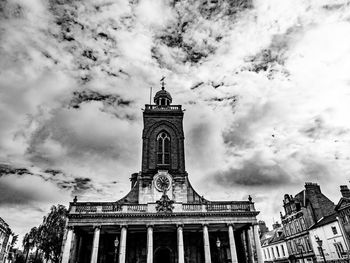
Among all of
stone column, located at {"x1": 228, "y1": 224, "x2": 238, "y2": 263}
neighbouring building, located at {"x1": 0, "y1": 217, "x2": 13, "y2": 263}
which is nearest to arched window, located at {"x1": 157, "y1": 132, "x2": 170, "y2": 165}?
stone column, located at {"x1": 228, "y1": 224, "x2": 238, "y2": 263}

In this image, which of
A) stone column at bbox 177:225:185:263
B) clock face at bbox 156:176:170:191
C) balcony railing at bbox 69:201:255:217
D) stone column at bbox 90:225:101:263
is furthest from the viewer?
clock face at bbox 156:176:170:191

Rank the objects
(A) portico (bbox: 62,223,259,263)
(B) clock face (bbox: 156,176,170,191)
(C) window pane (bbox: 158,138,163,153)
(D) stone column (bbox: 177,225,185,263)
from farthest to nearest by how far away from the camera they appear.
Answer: (C) window pane (bbox: 158,138,163,153) → (B) clock face (bbox: 156,176,170,191) → (A) portico (bbox: 62,223,259,263) → (D) stone column (bbox: 177,225,185,263)

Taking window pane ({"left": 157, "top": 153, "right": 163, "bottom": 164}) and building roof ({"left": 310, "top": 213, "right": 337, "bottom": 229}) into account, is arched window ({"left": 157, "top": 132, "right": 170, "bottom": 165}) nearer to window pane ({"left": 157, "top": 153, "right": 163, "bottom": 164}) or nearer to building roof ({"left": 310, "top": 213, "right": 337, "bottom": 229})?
window pane ({"left": 157, "top": 153, "right": 163, "bottom": 164})

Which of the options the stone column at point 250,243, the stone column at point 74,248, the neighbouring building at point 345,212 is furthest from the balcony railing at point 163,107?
the neighbouring building at point 345,212

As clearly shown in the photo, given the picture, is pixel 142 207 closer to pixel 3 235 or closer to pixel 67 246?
pixel 67 246

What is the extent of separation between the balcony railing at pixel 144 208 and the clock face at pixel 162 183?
9.95 ft

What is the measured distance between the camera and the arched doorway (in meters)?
26.2

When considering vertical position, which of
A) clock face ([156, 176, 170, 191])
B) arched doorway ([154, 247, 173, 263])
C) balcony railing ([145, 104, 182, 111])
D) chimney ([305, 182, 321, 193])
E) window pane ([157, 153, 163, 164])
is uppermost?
balcony railing ([145, 104, 182, 111])

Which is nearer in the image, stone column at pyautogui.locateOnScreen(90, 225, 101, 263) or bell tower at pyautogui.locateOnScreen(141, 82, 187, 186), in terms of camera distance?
stone column at pyautogui.locateOnScreen(90, 225, 101, 263)

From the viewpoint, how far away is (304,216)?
36.1m

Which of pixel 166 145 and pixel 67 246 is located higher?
pixel 166 145

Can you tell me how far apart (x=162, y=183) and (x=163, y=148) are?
209 inches

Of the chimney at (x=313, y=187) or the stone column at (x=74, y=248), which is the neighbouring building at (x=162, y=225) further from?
the chimney at (x=313, y=187)

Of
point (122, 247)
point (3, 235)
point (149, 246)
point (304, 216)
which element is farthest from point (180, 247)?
point (3, 235)
